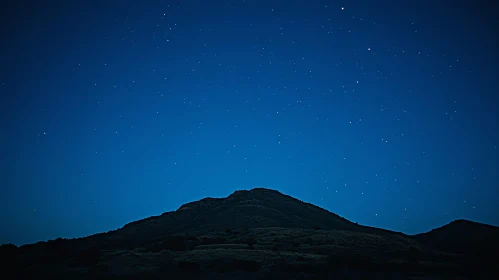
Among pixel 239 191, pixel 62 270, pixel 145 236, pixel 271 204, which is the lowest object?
pixel 62 270

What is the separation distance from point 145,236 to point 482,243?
256 feet

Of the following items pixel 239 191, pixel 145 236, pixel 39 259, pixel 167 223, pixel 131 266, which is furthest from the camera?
pixel 239 191

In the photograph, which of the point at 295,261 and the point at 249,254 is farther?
the point at 249,254

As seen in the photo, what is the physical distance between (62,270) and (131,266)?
649 centimetres

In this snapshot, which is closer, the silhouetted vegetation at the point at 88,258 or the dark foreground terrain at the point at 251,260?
the dark foreground terrain at the point at 251,260

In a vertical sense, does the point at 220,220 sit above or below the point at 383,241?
above

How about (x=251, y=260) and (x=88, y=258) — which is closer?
(x=251, y=260)

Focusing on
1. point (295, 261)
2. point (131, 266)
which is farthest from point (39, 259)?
point (295, 261)

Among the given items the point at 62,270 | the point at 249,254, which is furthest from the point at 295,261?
the point at 62,270

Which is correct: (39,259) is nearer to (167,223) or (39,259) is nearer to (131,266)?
(131,266)

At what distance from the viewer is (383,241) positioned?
50344mm

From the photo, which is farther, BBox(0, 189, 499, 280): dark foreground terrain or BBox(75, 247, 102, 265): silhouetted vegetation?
BBox(75, 247, 102, 265): silhouetted vegetation

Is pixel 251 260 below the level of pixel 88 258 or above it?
below

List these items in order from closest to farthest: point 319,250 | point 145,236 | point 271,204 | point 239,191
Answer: point 319,250
point 145,236
point 271,204
point 239,191
